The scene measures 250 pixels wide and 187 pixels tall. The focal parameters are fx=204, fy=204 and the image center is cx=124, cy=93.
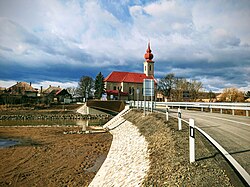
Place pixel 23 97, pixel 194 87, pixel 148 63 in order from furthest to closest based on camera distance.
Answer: pixel 148 63 → pixel 23 97 → pixel 194 87

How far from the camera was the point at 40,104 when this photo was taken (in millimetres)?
65125

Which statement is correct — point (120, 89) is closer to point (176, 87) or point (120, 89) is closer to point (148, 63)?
point (148, 63)

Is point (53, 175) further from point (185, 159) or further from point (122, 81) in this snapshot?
point (122, 81)

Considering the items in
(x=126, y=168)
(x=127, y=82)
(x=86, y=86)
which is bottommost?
(x=126, y=168)

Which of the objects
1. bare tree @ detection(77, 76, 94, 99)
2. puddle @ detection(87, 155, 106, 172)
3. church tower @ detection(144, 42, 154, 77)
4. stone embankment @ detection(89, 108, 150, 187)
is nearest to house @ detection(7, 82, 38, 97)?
Answer: bare tree @ detection(77, 76, 94, 99)

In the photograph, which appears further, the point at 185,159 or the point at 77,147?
the point at 77,147

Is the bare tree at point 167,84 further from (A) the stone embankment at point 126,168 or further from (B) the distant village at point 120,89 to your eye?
(A) the stone embankment at point 126,168

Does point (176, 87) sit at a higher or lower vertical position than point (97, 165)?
higher

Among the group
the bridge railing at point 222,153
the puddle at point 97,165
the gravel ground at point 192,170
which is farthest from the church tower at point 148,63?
the gravel ground at point 192,170

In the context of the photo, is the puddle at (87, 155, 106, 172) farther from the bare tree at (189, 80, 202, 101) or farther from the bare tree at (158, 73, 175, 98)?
the bare tree at (158, 73, 175, 98)

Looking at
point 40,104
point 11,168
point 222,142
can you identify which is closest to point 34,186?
point 11,168

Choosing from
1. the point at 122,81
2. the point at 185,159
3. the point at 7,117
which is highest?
the point at 122,81

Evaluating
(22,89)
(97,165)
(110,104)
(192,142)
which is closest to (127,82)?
(110,104)

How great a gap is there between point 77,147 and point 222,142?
498 inches
